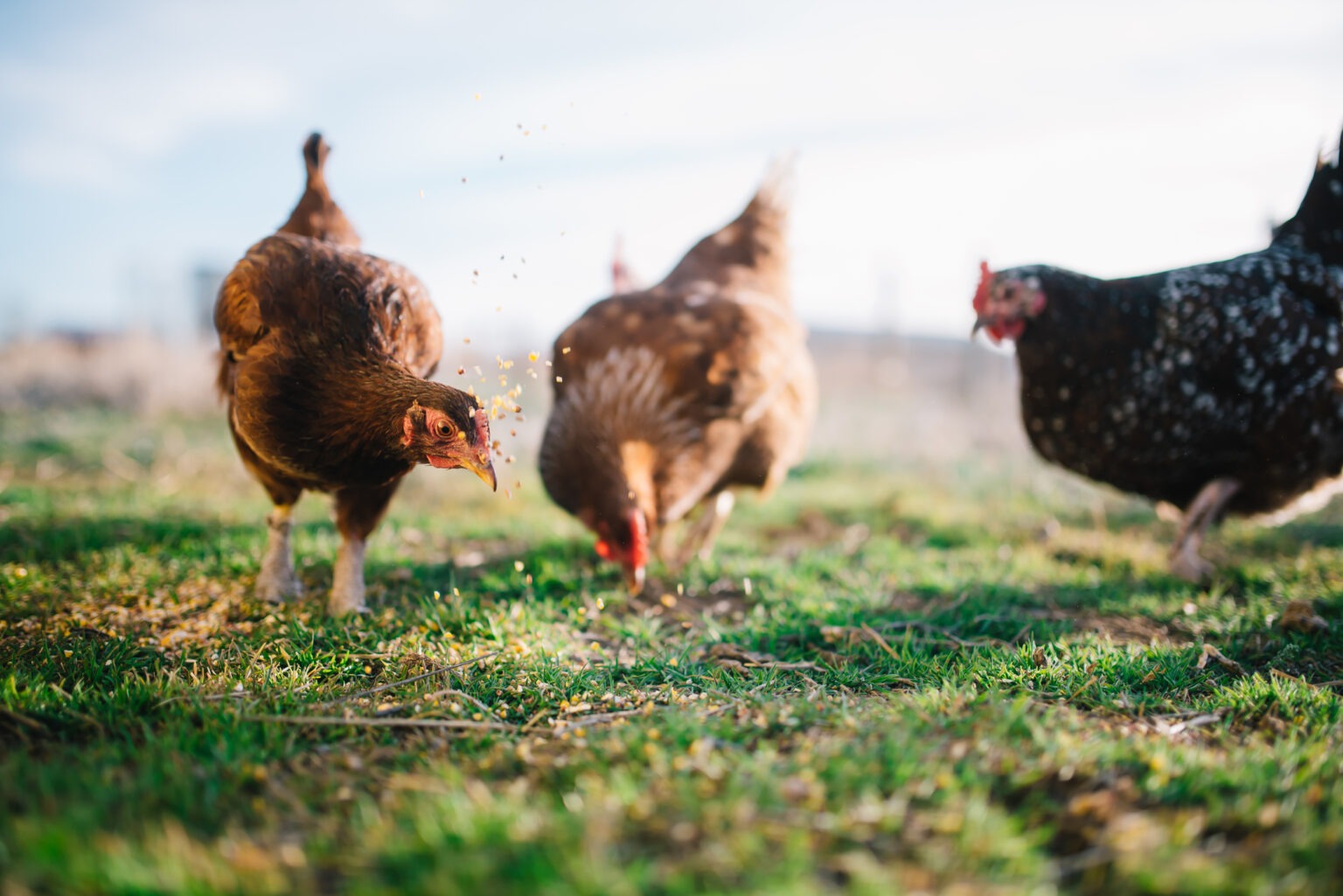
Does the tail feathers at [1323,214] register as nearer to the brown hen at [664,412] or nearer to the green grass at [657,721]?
the green grass at [657,721]

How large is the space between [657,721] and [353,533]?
A: 5.93ft

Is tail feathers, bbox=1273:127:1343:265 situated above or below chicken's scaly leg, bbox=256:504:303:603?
above

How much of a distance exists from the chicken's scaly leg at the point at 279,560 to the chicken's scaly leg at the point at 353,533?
0.27m

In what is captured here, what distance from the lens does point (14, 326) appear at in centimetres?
1627

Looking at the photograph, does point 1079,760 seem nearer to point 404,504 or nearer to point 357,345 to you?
point 357,345

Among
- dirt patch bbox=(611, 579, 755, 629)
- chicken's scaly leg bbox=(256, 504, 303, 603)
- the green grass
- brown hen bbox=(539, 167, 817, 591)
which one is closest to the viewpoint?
the green grass

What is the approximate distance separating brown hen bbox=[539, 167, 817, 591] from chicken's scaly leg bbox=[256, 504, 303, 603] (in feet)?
3.97

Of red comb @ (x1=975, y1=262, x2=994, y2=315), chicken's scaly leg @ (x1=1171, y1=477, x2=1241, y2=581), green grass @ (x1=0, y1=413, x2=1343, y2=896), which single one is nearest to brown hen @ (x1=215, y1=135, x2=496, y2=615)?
green grass @ (x1=0, y1=413, x2=1343, y2=896)

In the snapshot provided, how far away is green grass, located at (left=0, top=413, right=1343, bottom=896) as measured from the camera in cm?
136

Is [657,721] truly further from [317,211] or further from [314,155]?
[314,155]

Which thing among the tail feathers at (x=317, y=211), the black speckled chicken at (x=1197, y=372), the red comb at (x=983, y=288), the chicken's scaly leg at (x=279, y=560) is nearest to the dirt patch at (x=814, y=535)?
the black speckled chicken at (x=1197, y=372)

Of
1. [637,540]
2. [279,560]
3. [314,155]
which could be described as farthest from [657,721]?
[314,155]

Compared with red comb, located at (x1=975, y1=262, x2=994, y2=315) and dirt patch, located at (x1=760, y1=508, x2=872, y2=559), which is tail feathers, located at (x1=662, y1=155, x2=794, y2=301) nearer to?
red comb, located at (x1=975, y1=262, x2=994, y2=315)

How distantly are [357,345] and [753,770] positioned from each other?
215 cm
